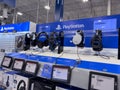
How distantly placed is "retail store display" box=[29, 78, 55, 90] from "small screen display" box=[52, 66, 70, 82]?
4.3 inches

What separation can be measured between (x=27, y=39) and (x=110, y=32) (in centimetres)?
117

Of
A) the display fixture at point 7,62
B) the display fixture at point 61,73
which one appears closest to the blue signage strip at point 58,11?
the display fixture at point 7,62

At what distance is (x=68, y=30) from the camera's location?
187 cm

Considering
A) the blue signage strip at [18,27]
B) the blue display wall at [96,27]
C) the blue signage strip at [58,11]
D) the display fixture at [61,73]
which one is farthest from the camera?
the blue signage strip at [58,11]

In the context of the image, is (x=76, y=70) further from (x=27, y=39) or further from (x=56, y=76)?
(x=27, y=39)

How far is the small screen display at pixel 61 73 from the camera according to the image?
1.19 metres

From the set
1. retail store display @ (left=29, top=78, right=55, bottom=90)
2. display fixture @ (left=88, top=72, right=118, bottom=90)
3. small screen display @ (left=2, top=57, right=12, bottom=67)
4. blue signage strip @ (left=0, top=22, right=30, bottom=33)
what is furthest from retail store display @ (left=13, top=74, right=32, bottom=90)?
blue signage strip @ (left=0, top=22, right=30, bottom=33)

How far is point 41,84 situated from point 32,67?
0.71ft

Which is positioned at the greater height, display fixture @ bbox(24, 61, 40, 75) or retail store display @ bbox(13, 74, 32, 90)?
display fixture @ bbox(24, 61, 40, 75)

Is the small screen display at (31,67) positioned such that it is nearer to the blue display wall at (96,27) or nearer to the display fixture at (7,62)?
the display fixture at (7,62)

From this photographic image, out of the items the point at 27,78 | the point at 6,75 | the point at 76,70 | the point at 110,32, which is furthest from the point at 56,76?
the point at 6,75

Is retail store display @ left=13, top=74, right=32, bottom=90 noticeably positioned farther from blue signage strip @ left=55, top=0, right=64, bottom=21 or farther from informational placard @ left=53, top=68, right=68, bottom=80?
blue signage strip @ left=55, top=0, right=64, bottom=21

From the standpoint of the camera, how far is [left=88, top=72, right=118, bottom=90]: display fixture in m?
0.93

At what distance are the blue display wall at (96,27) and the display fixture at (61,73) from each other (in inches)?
20.0
